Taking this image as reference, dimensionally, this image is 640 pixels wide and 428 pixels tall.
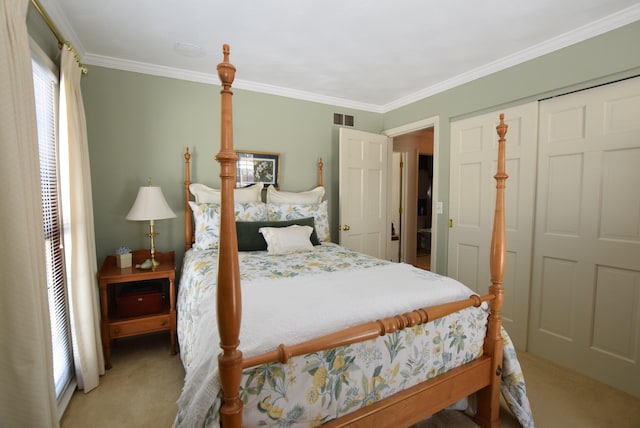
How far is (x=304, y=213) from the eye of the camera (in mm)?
3006

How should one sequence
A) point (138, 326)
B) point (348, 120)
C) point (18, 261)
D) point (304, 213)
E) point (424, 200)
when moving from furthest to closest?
point (424, 200) → point (348, 120) → point (304, 213) → point (138, 326) → point (18, 261)

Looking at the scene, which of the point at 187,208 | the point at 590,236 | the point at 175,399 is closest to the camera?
the point at 175,399

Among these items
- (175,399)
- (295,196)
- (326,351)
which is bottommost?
(175,399)

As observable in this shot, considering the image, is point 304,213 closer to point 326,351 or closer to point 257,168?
point 257,168

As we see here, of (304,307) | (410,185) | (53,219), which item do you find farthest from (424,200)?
(53,219)

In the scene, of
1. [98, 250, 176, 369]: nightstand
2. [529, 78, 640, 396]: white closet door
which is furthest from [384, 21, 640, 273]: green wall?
[98, 250, 176, 369]: nightstand

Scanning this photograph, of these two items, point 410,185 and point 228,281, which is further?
point 410,185

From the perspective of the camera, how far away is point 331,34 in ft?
7.22

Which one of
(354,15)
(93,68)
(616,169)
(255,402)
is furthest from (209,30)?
(616,169)

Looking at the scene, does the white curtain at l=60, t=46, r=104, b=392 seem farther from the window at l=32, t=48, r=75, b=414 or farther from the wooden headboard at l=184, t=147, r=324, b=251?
the wooden headboard at l=184, t=147, r=324, b=251

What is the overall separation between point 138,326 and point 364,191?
2.57m

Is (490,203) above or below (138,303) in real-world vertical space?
above

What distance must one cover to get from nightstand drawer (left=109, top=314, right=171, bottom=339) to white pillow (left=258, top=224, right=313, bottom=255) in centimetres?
96

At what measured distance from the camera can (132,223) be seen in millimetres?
2742
